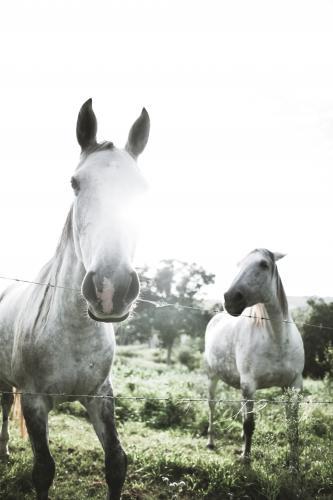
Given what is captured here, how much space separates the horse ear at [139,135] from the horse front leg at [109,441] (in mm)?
1913

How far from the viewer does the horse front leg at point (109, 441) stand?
2730mm

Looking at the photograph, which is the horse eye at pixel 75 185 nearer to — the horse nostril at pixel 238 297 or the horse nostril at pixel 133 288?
the horse nostril at pixel 133 288

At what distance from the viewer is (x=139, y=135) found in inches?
118

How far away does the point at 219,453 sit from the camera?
5.63 meters

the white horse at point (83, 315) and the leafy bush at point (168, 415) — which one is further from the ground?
the white horse at point (83, 315)

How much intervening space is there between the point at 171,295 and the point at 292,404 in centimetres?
3994

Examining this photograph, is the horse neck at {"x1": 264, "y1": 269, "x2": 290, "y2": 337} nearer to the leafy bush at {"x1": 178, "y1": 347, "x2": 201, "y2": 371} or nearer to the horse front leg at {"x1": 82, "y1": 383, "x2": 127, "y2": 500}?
the horse front leg at {"x1": 82, "y1": 383, "x2": 127, "y2": 500}

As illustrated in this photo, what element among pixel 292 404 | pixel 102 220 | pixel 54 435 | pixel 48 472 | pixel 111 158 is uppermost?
pixel 111 158

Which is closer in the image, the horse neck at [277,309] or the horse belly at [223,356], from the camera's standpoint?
the horse neck at [277,309]

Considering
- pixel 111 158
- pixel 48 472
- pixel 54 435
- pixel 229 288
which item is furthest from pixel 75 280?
pixel 54 435

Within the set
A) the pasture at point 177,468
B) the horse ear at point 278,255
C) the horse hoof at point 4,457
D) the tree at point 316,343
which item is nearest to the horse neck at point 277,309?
the horse ear at point 278,255

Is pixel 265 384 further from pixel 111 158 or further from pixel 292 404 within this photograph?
pixel 111 158

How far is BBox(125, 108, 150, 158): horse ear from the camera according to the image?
2.95m

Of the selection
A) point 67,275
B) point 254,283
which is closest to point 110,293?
point 67,275
